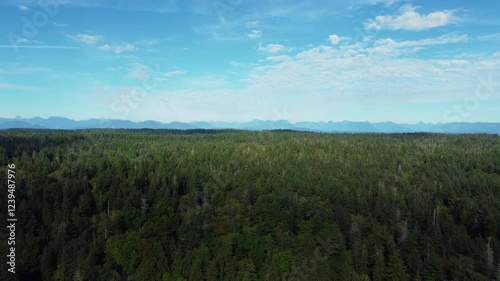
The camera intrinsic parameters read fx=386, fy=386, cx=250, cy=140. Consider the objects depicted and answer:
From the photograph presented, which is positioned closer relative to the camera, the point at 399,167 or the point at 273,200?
the point at 273,200

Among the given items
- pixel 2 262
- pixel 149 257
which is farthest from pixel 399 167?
pixel 2 262

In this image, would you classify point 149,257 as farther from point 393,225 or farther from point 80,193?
point 393,225

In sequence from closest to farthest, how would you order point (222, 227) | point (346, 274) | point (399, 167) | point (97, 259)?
point (346, 274) → point (97, 259) → point (222, 227) → point (399, 167)

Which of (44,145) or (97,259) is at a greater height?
(44,145)

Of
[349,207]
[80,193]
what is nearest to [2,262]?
[80,193]

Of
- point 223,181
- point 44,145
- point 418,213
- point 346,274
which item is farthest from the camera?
point 44,145

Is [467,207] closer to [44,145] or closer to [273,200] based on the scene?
[273,200]
